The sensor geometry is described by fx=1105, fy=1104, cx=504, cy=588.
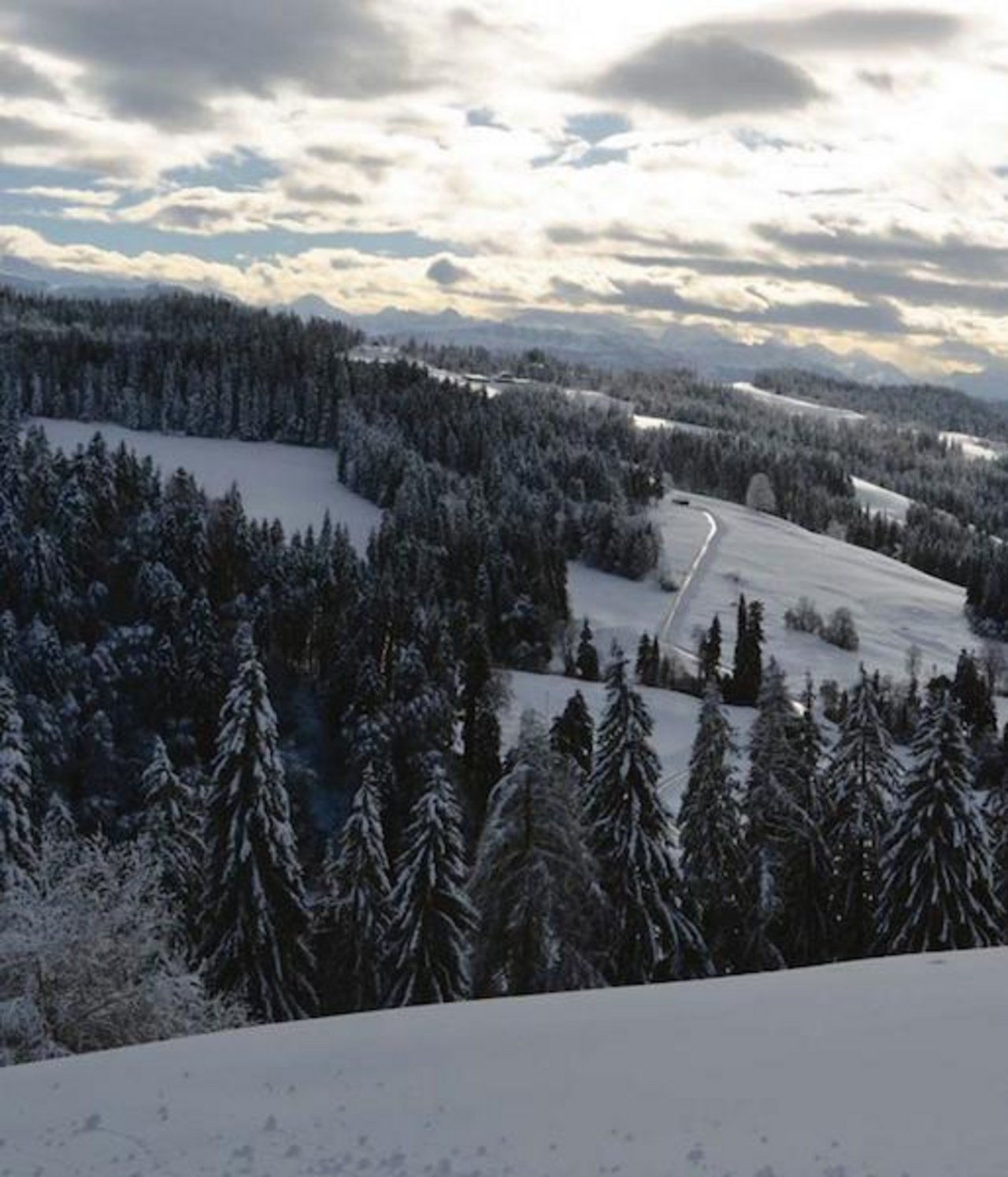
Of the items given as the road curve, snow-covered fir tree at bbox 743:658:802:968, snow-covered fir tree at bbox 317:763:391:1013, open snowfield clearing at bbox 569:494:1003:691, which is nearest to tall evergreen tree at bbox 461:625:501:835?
open snowfield clearing at bbox 569:494:1003:691

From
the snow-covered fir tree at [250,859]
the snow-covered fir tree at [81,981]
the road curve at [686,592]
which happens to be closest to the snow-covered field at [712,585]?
the road curve at [686,592]

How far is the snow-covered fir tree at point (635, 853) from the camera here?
3388 cm

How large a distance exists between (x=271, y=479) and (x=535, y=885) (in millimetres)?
160336

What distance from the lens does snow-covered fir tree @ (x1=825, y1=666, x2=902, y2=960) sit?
125 ft

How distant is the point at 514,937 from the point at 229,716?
12976mm

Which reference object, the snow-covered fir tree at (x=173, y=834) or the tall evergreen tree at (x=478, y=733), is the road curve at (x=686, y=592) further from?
the snow-covered fir tree at (x=173, y=834)

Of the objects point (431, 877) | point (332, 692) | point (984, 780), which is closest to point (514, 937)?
point (431, 877)

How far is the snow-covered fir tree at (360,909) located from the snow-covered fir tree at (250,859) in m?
2.16

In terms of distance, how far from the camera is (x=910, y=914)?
3438cm

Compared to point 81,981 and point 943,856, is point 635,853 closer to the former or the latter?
point 943,856

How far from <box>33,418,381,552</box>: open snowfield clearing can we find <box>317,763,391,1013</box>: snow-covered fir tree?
110334 millimetres

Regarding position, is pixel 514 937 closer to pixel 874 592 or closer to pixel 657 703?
pixel 657 703

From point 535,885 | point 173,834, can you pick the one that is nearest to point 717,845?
point 535,885

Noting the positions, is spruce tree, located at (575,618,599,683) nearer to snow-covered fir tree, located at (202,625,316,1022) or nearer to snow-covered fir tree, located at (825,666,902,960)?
snow-covered fir tree, located at (825,666,902,960)
